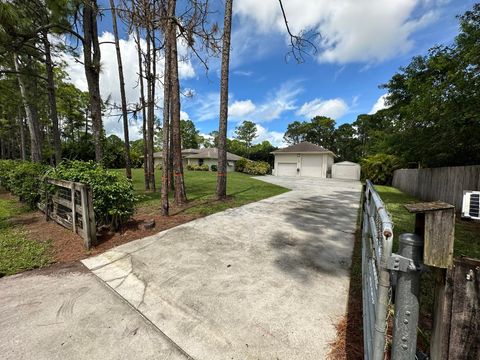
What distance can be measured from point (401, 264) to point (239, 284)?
2.23 meters

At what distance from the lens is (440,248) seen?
2.87 feet

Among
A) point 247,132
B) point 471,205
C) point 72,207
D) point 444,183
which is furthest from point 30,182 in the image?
point 247,132

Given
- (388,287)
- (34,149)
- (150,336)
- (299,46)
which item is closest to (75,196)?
(150,336)

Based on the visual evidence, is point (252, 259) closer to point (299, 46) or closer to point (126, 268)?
point (126, 268)

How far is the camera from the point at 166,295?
2.63 metres

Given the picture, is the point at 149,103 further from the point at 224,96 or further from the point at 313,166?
the point at 313,166

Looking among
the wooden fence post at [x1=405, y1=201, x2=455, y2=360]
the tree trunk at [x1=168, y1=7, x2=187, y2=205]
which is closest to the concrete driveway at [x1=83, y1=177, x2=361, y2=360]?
the wooden fence post at [x1=405, y1=201, x2=455, y2=360]

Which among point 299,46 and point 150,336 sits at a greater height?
point 299,46

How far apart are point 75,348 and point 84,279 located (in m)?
1.35

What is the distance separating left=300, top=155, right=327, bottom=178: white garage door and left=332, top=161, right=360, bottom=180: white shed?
201 cm

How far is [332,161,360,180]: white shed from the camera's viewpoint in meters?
24.9

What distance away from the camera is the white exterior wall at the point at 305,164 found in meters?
25.3

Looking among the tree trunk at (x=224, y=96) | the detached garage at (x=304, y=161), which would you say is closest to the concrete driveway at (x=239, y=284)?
the tree trunk at (x=224, y=96)

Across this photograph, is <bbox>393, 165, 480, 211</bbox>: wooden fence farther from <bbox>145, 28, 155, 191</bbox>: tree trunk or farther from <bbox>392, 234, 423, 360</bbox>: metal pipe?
<bbox>145, 28, 155, 191</bbox>: tree trunk
